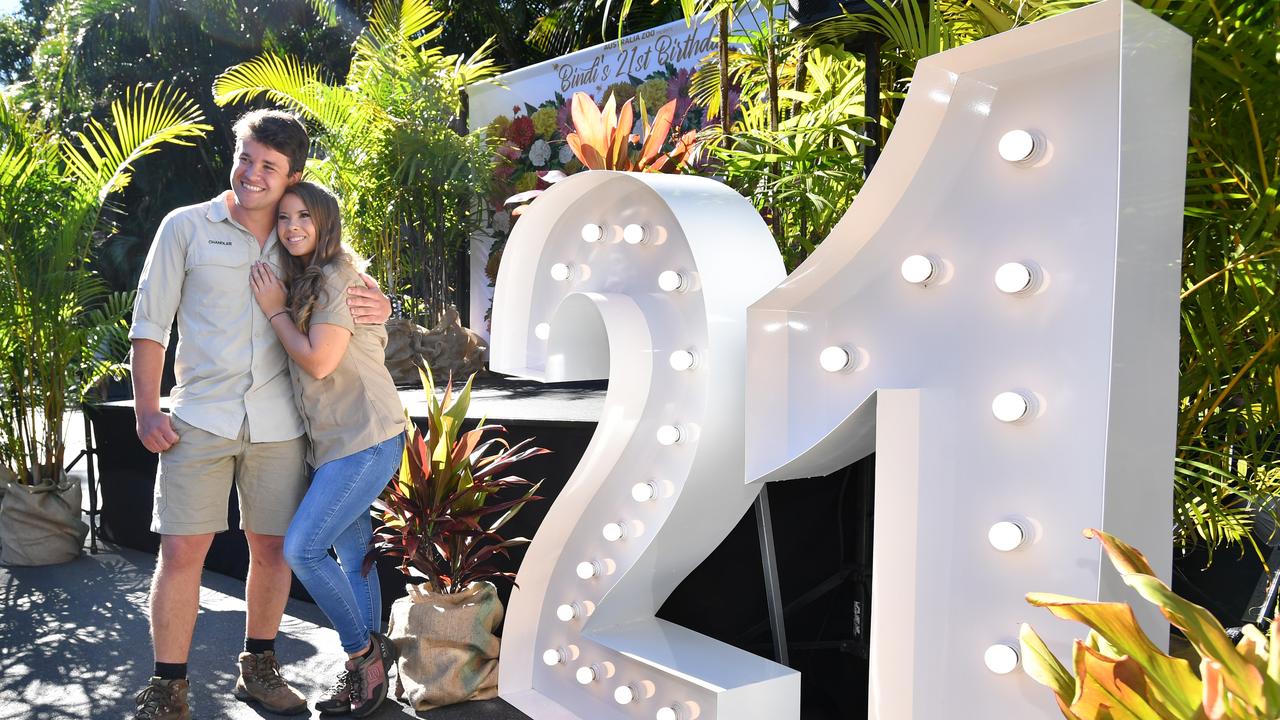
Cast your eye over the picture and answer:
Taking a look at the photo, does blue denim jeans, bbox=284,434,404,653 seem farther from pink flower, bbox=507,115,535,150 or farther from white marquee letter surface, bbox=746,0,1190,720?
pink flower, bbox=507,115,535,150

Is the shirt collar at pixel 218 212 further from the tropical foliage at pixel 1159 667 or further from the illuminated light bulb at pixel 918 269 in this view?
the tropical foliage at pixel 1159 667

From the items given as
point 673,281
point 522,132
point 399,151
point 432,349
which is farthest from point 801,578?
point 522,132

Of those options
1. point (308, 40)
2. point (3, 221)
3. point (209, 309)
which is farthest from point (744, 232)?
point (308, 40)

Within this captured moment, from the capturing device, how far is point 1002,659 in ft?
4.41

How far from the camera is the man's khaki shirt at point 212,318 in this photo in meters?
2.47

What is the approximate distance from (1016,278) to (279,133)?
1.93m

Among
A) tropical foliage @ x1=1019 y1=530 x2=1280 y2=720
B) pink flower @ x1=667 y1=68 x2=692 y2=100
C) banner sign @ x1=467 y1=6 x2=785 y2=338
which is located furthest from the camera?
banner sign @ x1=467 y1=6 x2=785 y2=338

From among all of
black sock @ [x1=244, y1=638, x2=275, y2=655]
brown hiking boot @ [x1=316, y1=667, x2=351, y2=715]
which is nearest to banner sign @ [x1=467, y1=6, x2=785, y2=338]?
black sock @ [x1=244, y1=638, x2=275, y2=655]

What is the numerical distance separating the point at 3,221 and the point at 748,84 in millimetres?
3524

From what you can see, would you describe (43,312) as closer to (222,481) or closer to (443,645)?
(222,481)

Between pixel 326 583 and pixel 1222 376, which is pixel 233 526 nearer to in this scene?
pixel 326 583

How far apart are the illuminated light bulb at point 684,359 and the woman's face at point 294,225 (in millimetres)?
1109

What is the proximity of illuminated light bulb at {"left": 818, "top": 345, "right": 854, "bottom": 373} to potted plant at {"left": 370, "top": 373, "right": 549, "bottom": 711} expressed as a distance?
4.58 ft

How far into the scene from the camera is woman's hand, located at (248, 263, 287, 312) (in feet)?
8.21
